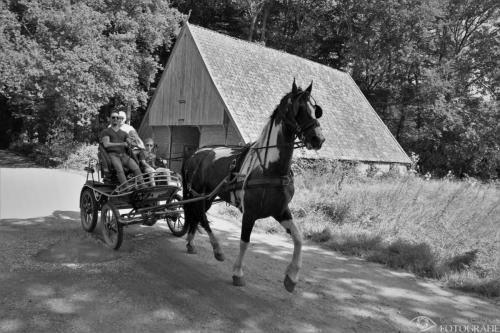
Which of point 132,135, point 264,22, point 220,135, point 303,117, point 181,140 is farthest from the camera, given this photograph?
point 264,22

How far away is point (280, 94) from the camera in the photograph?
1797cm

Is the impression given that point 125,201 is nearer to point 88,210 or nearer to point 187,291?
point 88,210

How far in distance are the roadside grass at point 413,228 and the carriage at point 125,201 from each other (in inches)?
114

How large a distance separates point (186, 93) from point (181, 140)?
3.28 m

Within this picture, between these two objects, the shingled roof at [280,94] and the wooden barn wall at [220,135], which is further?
the shingled roof at [280,94]

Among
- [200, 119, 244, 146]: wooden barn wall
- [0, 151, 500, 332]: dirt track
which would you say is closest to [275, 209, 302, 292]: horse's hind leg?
[0, 151, 500, 332]: dirt track

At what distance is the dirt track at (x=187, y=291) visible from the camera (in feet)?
12.8

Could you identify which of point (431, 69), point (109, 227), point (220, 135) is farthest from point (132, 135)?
point (431, 69)

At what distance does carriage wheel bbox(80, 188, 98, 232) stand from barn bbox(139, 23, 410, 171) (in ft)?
25.9

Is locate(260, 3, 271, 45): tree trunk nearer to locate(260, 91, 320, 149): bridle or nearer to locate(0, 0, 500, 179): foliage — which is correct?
locate(0, 0, 500, 179): foliage

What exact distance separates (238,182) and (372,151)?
15360 millimetres

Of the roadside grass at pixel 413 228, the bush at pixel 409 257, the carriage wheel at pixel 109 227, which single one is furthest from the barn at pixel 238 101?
the carriage wheel at pixel 109 227

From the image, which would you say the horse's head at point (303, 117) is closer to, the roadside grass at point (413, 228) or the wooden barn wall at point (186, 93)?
the roadside grass at point (413, 228)

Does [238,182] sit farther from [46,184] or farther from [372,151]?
[372,151]
